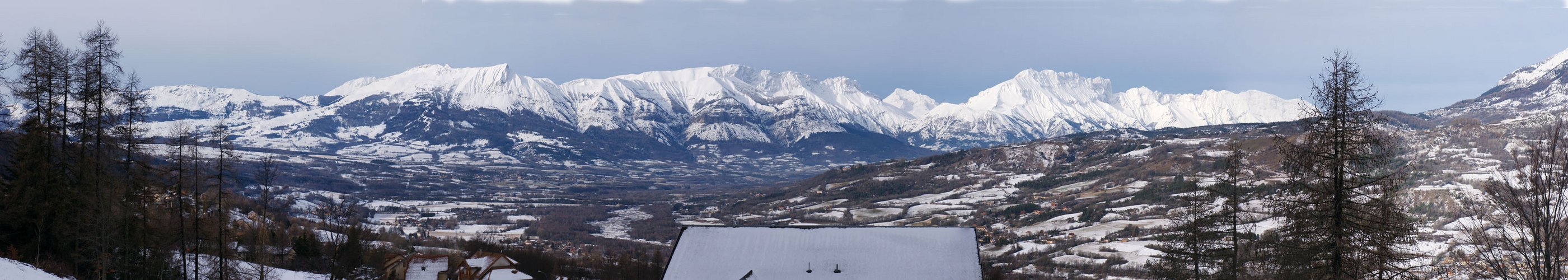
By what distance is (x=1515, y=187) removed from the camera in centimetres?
1775

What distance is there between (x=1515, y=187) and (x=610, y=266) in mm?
67900

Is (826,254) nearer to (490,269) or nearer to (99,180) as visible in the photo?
(99,180)

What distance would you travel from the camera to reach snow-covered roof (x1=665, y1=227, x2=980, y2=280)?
113 feet

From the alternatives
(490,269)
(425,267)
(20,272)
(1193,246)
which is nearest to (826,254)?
(1193,246)

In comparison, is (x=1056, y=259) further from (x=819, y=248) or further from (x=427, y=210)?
(x=427, y=210)

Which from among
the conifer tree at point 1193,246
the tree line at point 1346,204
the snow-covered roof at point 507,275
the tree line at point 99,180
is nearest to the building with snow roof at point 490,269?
the snow-covered roof at point 507,275

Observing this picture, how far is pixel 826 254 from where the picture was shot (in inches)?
1400

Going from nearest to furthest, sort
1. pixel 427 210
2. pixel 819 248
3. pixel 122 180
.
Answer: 1. pixel 122 180
2. pixel 819 248
3. pixel 427 210

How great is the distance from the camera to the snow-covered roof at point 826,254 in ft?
113

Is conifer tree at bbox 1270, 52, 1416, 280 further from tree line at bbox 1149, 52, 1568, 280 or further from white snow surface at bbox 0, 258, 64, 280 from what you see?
white snow surface at bbox 0, 258, 64, 280

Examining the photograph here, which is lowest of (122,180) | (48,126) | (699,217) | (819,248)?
(699,217)

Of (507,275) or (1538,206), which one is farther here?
(507,275)

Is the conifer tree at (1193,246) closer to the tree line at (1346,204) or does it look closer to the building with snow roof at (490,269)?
the tree line at (1346,204)

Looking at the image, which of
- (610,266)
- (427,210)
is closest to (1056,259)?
(610,266)
